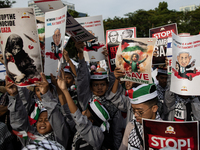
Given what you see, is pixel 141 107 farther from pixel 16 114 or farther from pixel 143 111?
pixel 16 114

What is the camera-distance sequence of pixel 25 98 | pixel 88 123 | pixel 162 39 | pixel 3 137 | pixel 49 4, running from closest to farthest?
pixel 49 4, pixel 88 123, pixel 3 137, pixel 25 98, pixel 162 39

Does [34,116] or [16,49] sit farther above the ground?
[16,49]

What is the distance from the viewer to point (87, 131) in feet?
7.37

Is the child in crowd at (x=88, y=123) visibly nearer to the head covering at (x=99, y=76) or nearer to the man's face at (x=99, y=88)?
the man's face at (x=99, y=88)

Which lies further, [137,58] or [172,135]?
[137,58]

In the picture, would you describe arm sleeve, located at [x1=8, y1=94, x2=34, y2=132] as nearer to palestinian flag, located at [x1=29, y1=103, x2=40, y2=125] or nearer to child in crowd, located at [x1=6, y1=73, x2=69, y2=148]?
child in crowd, located at [x1=6, y1=73, x2=69, y2=148]

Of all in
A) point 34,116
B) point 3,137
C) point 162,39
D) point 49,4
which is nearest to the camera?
point 49,4

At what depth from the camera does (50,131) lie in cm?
260

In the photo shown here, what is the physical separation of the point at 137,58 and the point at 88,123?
1057 mm

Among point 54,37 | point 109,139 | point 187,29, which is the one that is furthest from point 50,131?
point 187,29

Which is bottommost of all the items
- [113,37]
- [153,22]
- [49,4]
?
[113,37]

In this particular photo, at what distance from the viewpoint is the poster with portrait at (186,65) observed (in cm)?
250

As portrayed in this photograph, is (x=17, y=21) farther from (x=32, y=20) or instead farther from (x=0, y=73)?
(x=0, y=73)

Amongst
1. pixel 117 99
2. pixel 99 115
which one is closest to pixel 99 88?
pixel 117 99
